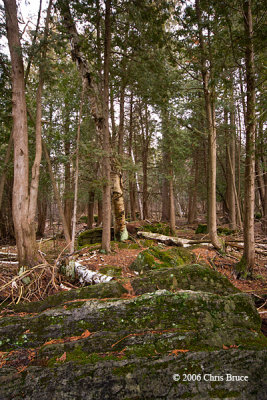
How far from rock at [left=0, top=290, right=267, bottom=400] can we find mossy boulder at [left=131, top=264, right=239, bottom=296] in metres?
0.85

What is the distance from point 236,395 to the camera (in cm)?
167

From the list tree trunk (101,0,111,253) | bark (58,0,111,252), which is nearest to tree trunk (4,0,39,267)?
bark (58,0,111,252)

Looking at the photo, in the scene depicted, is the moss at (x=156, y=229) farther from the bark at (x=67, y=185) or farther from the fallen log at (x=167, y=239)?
the bark at (x=67, y=185)

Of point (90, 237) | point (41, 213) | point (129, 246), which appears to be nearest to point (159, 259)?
point (129, 246)

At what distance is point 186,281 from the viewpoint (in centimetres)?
392

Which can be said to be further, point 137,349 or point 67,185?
point 67,185

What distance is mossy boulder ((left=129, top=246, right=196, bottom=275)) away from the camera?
5925 millimetres

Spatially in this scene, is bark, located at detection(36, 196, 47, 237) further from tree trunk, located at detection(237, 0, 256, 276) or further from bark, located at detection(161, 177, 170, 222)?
tree trunk, located at detection(237, 0, 256, 276)

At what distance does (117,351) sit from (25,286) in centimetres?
359

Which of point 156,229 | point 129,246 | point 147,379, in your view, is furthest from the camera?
point 156,229

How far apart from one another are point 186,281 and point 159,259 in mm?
2710

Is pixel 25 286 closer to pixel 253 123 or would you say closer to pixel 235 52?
pixel 253 123

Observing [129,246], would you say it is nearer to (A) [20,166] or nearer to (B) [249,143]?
(A) [20,166]

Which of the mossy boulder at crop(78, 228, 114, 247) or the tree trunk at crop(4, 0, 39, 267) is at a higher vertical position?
the tree trunk at crop(4, 0, 39, 267)
